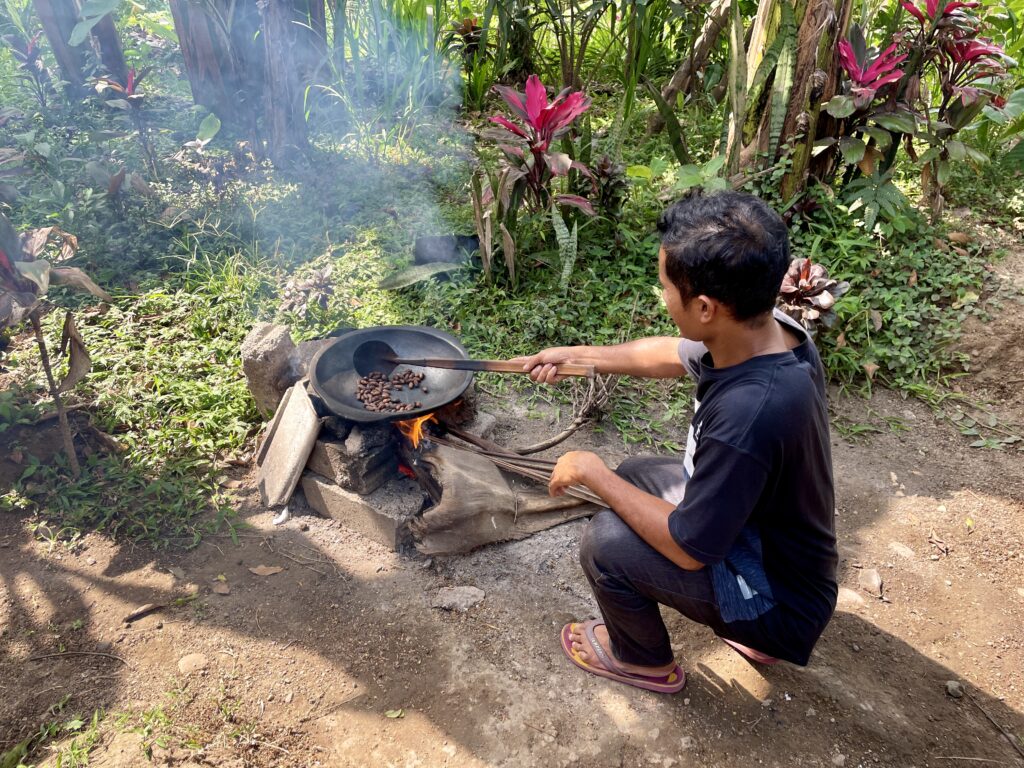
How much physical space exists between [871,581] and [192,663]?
8.91 ft

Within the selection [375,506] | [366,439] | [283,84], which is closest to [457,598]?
[375,506]

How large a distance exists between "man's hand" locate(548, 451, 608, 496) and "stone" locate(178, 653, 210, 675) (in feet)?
4.66

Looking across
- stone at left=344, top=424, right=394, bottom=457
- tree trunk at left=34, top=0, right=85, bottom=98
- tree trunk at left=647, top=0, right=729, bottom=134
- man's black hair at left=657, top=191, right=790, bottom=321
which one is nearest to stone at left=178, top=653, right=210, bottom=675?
stone at left=344, top=424, right=394, bottom=457

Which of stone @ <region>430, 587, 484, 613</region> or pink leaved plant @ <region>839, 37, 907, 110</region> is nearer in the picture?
stone @ <region>430, 587, 484, 613</region>

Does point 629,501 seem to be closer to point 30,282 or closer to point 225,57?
point 30,282

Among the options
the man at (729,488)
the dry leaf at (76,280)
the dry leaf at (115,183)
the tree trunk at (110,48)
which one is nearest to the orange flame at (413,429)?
the man at (729,488)

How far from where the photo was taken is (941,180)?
4027mm

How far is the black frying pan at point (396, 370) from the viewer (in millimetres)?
2746

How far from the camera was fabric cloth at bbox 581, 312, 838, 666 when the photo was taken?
1.65 metres

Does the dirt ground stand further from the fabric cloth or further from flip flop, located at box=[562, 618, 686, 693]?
the fabric cloth

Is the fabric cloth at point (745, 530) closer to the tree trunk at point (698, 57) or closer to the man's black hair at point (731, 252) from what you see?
the man's black hair at point (731, 252)

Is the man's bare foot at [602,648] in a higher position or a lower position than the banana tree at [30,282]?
lower

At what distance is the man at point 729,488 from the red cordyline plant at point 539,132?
2079mm

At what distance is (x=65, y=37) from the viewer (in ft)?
18.6
